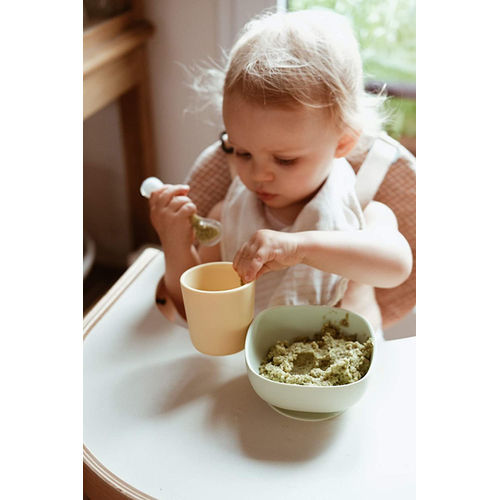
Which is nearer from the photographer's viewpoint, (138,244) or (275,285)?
(275,285)

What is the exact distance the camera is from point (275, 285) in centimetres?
94

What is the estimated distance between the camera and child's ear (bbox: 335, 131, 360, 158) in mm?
873

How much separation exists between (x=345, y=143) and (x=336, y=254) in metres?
0.19

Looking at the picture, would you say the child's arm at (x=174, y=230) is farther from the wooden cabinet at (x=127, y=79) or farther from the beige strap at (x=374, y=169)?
the wooden cabinet at (x=127, y=79)

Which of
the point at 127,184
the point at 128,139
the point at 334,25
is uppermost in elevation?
the point at 334,25

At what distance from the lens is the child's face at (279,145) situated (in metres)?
0.79

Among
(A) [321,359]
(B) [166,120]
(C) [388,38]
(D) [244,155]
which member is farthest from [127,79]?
(A) [321,359]

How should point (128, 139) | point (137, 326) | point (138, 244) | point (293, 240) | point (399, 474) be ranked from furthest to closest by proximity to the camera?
point (138, 244) → point (128, 139) → point (137, 326) → point (293, 240) → point (399, 474)

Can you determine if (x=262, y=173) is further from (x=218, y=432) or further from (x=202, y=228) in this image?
(x=218, y=432)

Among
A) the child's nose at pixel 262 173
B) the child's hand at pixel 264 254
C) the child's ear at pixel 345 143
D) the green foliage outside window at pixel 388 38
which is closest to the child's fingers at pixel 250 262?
the child's hand at pixel 264 254

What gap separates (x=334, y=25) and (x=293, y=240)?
0.33 m

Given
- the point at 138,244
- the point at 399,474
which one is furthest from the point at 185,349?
the point at 138,244

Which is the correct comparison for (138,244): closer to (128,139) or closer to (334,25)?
(128,139)

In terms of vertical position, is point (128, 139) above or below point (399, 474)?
above
